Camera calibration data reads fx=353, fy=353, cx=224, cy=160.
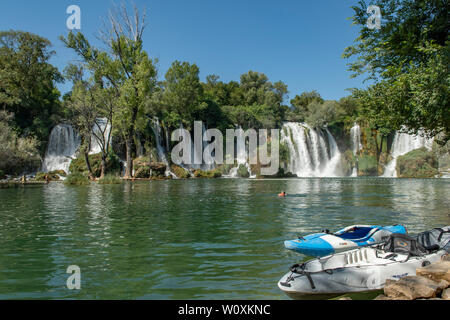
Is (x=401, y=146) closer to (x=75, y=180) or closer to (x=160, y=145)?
(x=160, y=145)

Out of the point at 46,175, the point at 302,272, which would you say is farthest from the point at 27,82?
the point at 302,272

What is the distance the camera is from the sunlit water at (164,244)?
6.70 metres

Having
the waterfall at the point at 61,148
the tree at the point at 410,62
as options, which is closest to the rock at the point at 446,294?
the tree at the point at 410,62

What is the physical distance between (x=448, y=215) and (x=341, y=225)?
523 centimetres

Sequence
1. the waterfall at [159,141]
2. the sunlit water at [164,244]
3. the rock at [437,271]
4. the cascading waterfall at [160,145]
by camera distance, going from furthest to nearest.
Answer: the waterfall at [159,141] < the cascading waterfall at [160,145] < the sunlit water at [164,244] < the rock at [437,271]

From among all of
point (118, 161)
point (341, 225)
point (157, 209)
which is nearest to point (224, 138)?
point (118, 161)

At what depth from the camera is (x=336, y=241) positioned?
9.26 metres

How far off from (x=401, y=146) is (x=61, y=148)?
179ft

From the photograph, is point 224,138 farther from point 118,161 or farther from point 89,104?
point 89,104

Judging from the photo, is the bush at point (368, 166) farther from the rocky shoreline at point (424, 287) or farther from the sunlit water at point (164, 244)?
the rocky shoreline at point (424, 287)

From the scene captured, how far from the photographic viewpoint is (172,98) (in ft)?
203

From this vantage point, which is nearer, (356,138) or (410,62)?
(410,62)

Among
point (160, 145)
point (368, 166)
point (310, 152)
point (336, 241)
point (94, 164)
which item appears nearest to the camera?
point (336, 241)

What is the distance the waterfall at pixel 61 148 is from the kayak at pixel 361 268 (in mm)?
44231
